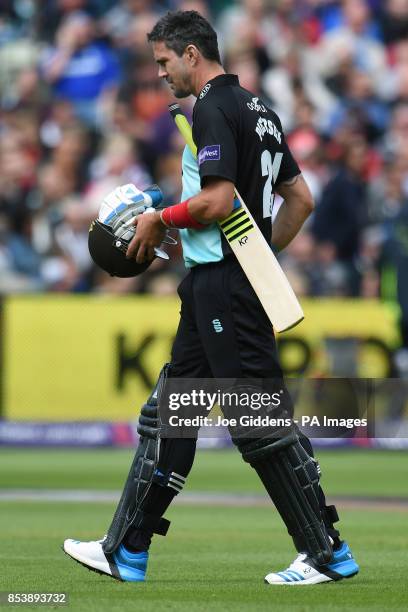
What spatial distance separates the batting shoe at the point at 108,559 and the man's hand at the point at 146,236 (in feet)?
4.02

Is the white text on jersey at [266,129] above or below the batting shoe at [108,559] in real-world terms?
above

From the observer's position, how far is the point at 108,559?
629 centimetres

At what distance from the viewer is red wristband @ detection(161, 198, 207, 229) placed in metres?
6.04

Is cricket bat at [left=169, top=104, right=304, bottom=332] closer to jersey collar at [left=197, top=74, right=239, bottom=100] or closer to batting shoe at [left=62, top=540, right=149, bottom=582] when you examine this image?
jersey collar at [left=197, top=74, right=239, bottom=100]

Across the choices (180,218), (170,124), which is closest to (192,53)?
(180,218)

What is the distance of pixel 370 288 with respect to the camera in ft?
54.1

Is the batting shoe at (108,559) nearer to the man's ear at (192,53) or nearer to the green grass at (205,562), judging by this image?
the green grass at (205,562)

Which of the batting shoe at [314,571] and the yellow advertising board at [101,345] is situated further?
the yellow advertising board at [101,345]

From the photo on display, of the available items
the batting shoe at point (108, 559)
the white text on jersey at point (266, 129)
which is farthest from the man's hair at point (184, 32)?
the batting shoe at point (108, 559)

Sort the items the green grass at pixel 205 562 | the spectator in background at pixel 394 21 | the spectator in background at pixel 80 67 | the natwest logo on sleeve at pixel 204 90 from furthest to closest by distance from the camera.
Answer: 1. the spectator in background at pixel 80 67
2. the spectator in background at pixel 394 21
3. the natwest logo on sleeve at pixel 204 90
4. the green grass at pixel 205 562

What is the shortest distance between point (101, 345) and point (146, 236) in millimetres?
10251

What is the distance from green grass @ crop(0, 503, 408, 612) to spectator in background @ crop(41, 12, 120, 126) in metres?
9.58

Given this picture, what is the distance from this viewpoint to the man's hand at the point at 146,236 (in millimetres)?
6168

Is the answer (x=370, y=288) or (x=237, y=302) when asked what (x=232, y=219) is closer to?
(x=237, y=302)
